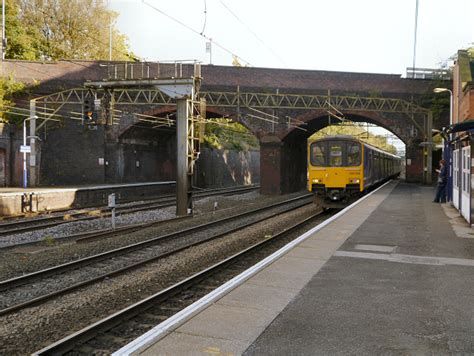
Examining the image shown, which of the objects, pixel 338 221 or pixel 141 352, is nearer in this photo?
pixel 141 352

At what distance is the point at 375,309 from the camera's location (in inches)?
221

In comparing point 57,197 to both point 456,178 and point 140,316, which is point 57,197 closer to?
point 456,178

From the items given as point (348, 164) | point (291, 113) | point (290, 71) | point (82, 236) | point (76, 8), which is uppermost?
point (76, 8)

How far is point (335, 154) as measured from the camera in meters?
21.2

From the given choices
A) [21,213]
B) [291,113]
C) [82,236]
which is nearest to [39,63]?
[21,213]

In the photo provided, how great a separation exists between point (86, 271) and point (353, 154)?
14.0 meters

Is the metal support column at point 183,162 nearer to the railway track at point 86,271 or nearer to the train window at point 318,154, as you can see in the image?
the railway track at point 86,271

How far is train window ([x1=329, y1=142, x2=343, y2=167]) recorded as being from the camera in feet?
69.4

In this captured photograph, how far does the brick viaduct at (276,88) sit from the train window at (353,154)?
486 inches

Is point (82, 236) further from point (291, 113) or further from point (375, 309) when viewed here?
point (291, 113)

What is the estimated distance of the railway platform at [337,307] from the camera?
452 centimetres

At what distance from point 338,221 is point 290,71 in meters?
21.1

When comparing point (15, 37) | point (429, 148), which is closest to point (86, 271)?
point (429, 148)

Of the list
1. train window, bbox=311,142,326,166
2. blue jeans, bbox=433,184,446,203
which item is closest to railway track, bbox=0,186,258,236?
train window, bbox=311,142,326,166
